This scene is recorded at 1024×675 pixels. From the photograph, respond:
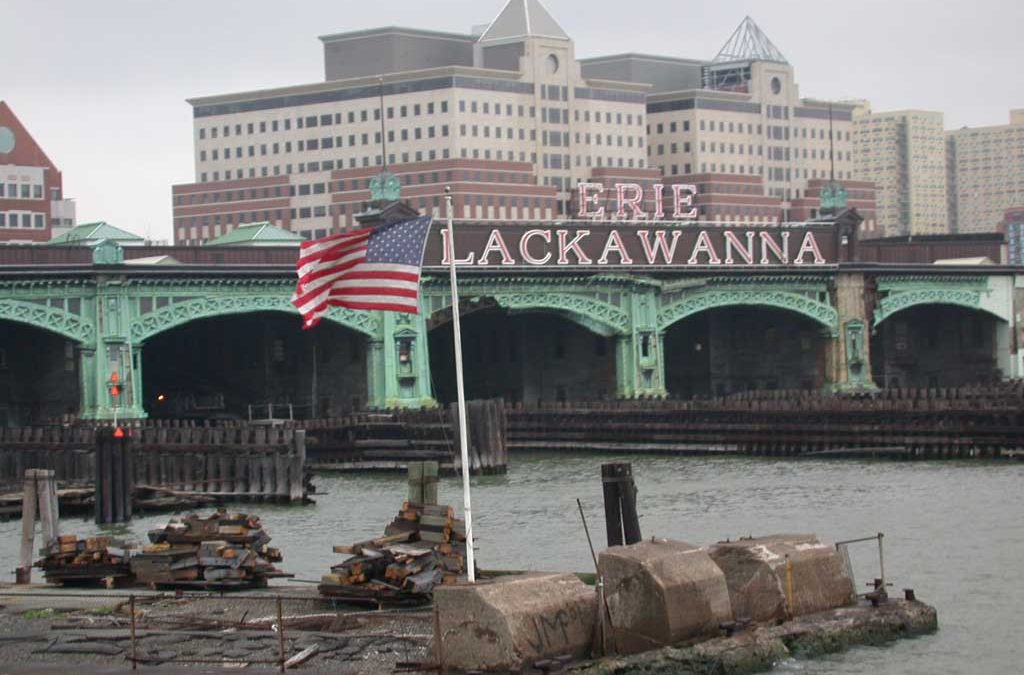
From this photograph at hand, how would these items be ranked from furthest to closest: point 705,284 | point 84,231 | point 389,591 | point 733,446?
point 84,231 < point 705,284 < point 733,446 < point 389,591

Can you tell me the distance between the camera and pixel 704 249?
113812 millimetres

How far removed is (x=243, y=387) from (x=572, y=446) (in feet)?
77.9

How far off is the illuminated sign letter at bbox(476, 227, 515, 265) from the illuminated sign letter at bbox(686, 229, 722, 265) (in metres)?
11.5

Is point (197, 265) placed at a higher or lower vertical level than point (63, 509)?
higher

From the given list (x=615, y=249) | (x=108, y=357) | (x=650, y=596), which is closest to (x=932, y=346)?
(x=615, y=249)

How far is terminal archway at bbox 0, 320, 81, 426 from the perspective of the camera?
105 metres

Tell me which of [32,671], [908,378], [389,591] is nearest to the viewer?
[32,671]

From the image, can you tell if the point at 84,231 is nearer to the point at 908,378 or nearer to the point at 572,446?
the point at 572,446

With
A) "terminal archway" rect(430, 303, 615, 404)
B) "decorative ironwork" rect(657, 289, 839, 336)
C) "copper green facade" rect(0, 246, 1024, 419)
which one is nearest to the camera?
"copper green facade" rect(0, 246, 1024, 419)

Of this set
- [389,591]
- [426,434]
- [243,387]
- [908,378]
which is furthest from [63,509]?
[908,378]

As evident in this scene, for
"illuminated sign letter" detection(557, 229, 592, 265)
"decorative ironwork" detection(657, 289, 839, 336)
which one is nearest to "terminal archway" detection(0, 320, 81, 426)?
"illuminated sign letter" detection(557, 229, 592, 265)

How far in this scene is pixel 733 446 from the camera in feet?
320

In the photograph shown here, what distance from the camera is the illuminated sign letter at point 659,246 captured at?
366ft

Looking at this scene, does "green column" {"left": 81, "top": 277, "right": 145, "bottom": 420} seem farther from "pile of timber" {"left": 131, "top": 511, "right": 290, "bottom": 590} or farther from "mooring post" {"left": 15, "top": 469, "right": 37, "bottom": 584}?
"pile of timber" {"left": 131, "top": 511, "right": 290, "bottom": 590}
